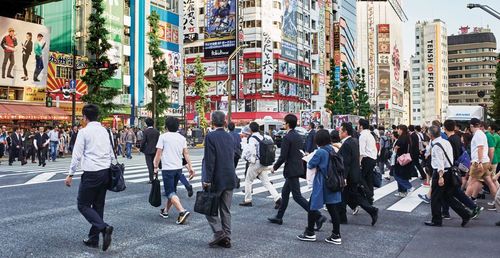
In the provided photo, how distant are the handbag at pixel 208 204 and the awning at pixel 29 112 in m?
25.9

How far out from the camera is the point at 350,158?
23.3 ft

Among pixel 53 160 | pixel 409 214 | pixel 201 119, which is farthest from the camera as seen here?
pixel 201 119

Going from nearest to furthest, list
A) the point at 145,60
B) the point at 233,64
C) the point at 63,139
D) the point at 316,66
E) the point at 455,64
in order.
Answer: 1. the point at 63,139
2. the point at 145,60
3. the point at 233,64
4. the point at 316,66
5. the point at 455,64

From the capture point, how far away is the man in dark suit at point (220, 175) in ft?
17.7

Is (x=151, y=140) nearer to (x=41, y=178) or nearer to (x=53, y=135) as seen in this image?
(x=41, y=178)

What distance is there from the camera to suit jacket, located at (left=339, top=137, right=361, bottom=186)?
23.3ft

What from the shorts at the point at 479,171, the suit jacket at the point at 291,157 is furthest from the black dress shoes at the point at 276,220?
the shorts at the point at 479,171

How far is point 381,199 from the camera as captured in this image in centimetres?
1015

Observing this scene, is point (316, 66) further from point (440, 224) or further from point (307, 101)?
point (440, 224)

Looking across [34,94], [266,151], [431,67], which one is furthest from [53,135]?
[431,67]

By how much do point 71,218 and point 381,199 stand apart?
6.59 metres

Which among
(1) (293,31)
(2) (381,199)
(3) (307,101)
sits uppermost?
(1) (293,31)

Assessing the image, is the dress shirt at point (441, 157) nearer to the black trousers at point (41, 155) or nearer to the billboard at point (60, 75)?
the black trousers at point (41, 155)

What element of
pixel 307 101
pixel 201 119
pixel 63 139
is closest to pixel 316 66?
pixel 307 101
